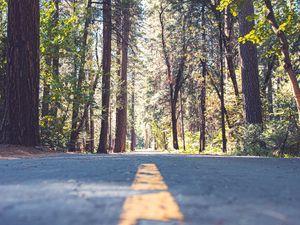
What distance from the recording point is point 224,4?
976cm

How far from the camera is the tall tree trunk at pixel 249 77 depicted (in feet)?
47.0

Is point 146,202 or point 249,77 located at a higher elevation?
point 249,77

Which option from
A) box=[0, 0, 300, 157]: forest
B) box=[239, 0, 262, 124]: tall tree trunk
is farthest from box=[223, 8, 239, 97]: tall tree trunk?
box=[239, 0, 262, 124]: tall tree trunk

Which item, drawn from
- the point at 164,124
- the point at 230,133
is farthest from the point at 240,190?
the point at 164,124

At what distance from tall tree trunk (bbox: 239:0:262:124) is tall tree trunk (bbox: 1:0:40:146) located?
756 cm

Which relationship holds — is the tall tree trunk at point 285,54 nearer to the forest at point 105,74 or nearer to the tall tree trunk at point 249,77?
the forest at point 105,74

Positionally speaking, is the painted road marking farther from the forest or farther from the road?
the forest

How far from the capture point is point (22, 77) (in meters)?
11.1

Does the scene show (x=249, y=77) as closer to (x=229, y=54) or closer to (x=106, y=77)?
(x=229, y=54)

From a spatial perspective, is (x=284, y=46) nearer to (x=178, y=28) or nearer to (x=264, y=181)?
(x=264, y=181)

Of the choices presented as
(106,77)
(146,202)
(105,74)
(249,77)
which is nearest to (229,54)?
(249,77)

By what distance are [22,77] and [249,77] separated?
27.2ft

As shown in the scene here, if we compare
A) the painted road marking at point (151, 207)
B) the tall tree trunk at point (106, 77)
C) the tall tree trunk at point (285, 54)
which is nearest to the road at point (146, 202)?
the painted road marking at point (151, 207)

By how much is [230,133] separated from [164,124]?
27269mm
